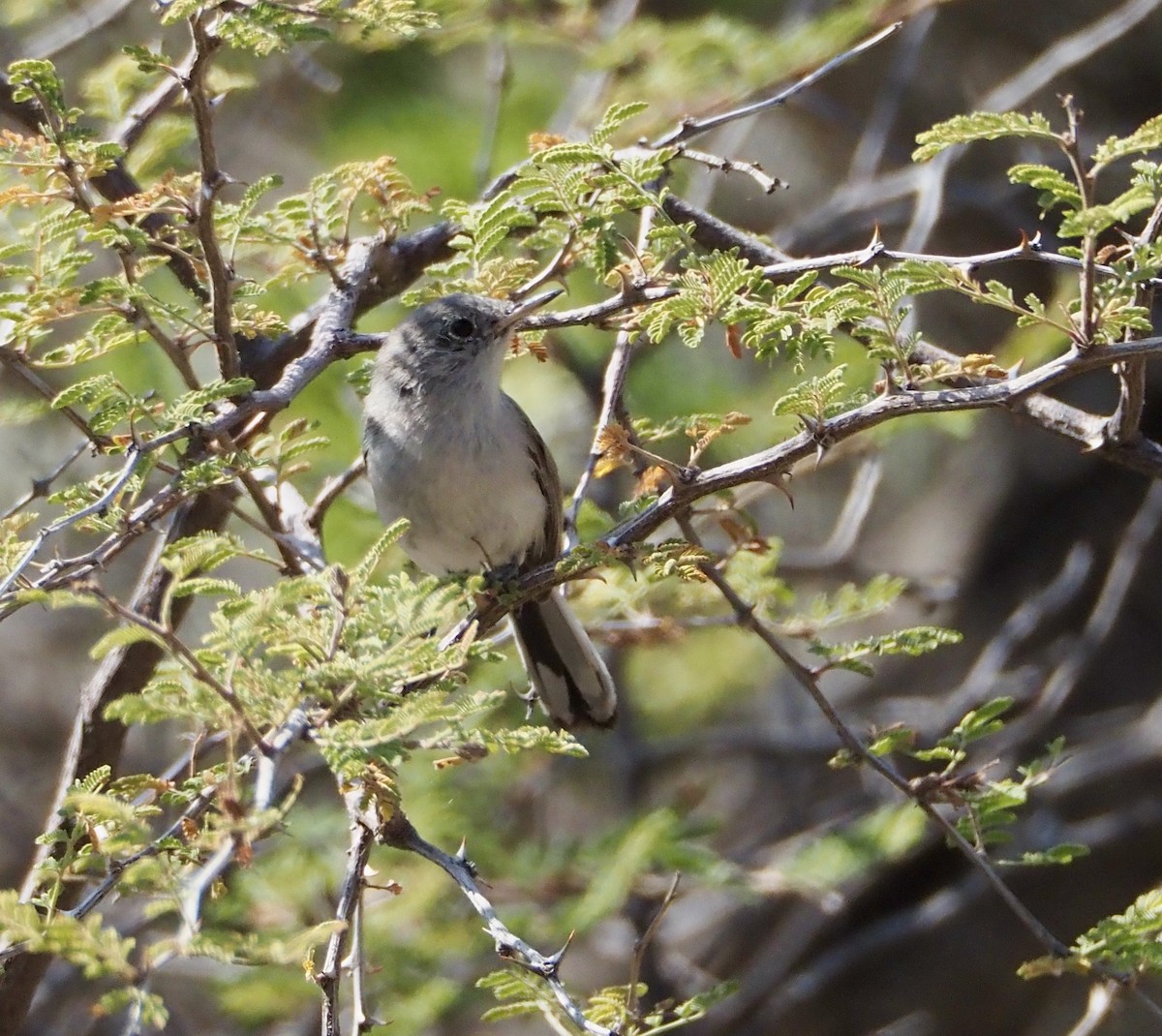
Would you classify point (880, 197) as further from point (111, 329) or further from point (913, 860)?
point (111, 329)

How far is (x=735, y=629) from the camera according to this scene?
643 centimetres

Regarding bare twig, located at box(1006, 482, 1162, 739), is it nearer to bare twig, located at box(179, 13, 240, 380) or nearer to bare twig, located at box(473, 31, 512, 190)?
bare twig, located at box(473, 31, 512, 190)

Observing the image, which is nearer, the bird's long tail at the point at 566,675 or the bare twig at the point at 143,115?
the bare twig at the point at 143,115

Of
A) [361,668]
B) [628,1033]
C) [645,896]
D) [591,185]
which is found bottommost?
[645,896]

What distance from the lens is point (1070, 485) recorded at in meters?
6.70

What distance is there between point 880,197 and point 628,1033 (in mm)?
4282

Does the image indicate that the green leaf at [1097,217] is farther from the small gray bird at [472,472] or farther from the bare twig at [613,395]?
the small gray bird at [472,472]

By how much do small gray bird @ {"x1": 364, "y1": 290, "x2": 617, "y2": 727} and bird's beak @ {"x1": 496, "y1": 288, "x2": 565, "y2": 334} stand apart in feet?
0.06

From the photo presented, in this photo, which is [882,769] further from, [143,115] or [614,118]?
[143,115]

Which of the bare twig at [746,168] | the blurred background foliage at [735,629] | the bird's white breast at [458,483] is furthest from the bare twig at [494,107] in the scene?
the bare twig at [746,168]

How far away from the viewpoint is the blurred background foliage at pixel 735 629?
494 centimetres

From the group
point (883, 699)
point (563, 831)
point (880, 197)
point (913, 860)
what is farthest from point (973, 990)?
point (880, 197)

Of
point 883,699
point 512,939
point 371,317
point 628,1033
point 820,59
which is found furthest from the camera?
point 883,699

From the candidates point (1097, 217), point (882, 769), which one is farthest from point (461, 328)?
point (1097, 217)
